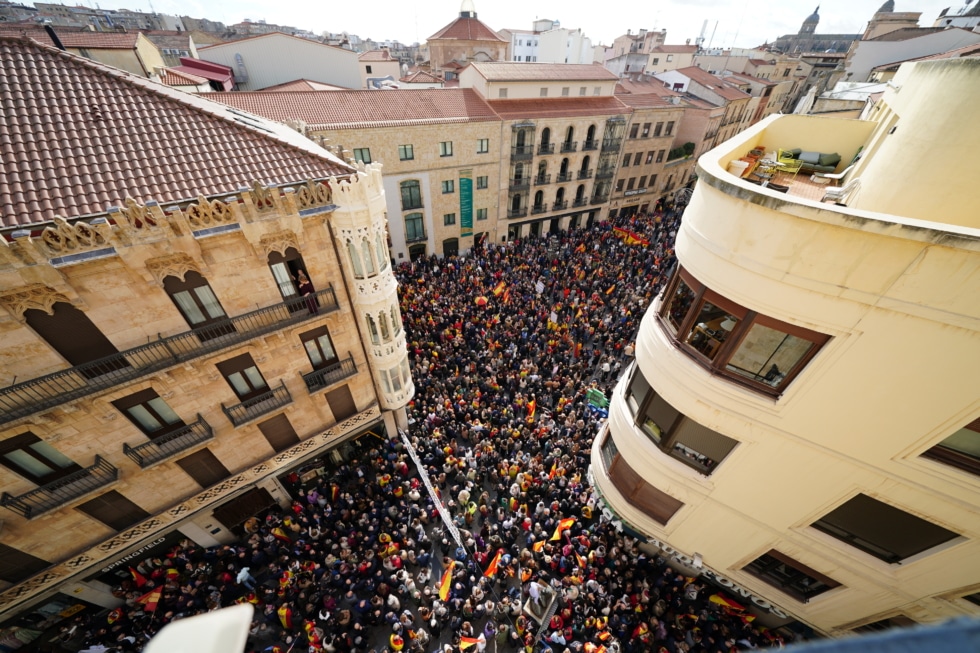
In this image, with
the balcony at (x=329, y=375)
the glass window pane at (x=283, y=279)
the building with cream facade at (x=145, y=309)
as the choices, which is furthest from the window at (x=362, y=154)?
the balcony at (x=329, y=375)

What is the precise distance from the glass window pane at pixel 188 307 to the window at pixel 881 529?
17.5m

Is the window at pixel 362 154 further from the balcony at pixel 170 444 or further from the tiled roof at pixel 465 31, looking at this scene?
the tiled roof at pixel 465 31

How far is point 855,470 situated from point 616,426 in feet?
17.7

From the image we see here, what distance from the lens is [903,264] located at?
6.23m

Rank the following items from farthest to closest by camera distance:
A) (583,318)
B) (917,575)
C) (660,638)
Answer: (583,318)
(660,638)
(917,575)

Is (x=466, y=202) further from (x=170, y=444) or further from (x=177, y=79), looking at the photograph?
(x=170, y=444)

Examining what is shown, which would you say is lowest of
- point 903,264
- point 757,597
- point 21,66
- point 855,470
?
point 757,597

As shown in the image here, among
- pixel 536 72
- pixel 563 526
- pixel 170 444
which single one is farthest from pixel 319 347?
pixel 536 72

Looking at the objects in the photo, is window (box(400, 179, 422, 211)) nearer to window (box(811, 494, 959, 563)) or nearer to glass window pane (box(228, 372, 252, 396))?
glass window pane (box(228, 372, 252, 396))

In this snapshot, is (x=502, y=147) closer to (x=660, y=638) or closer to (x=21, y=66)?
(x=21, y=66)

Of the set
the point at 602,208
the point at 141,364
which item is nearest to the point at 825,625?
the point at 141,364

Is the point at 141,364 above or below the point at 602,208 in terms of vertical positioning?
above

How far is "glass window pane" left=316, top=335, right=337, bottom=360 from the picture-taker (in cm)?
1487

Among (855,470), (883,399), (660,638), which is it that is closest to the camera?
(883,399)
